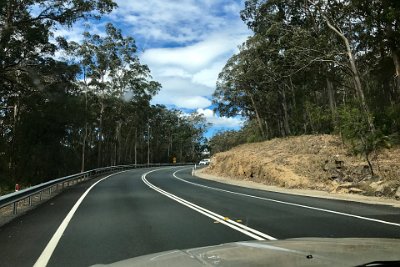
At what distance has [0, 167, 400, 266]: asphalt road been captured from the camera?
7969 millimetres

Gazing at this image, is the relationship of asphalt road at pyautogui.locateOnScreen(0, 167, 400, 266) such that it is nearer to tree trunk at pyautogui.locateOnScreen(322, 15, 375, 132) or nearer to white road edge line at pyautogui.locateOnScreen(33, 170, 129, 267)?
white road edge line at pyautogui.locateOnScreen(33, 170, 129, 267)

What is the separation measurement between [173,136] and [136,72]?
52.6 metres

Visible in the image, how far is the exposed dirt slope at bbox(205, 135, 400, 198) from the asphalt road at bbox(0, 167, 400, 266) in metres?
6.05

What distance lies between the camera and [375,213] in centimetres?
1305

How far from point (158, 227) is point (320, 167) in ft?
58.6

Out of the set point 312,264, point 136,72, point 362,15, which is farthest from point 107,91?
point 312,264

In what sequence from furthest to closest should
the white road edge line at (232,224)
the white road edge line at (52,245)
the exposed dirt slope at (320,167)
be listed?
the exposed dirt slope at (320,167), the white road edge line at (232,224), the white road edge line at (52,245)

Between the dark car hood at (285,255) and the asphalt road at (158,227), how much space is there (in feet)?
10.8

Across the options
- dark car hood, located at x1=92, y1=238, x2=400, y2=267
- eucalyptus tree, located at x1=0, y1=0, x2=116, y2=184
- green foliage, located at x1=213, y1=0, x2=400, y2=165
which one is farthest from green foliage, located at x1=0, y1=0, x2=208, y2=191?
dark car hood, located at x1=92, y1=238, x2=400, y2=267

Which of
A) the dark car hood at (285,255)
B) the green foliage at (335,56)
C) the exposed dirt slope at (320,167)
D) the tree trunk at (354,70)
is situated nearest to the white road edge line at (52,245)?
the dark car hood at (285,255)

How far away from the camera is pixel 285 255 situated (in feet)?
12.6

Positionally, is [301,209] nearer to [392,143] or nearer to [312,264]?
[312,264]

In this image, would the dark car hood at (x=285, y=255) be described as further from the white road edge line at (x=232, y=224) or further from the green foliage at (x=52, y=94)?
the green foliage at (x=52, y=94)

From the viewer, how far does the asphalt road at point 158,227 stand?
797 centimetres
